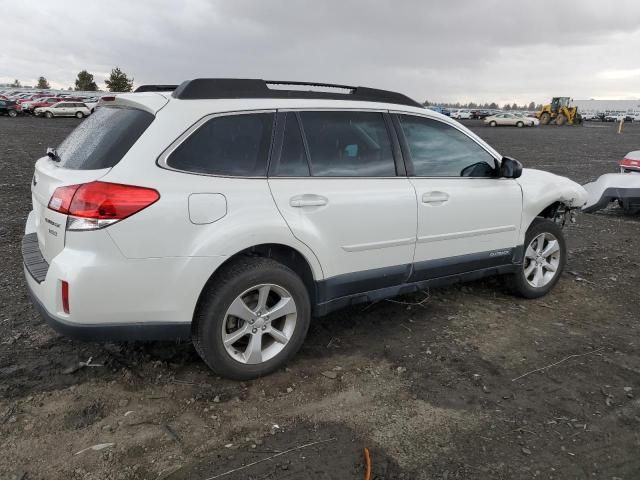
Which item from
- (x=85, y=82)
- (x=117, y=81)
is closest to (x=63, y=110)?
(x=117, y=81)

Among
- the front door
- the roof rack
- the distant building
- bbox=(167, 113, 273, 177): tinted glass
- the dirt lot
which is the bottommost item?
the dirt lot

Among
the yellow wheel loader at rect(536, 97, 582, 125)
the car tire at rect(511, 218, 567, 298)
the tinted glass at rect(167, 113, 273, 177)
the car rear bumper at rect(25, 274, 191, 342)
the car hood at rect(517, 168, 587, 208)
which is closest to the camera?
the car rear bumper at rect(25, 274, 191, 342)

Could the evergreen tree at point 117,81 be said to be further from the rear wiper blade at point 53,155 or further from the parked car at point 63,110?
the rear wiper blade at point 53,155

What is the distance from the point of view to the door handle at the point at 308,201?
329cm

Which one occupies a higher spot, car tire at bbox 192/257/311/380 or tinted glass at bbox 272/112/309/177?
tinted glass at bbox 272/112/309/177

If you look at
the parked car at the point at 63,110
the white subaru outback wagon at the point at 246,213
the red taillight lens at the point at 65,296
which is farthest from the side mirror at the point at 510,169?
the parked car at the point at 63,110

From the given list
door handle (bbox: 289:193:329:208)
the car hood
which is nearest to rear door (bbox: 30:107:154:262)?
door handle (bbox: 289:193:329:208)

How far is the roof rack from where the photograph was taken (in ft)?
10.6

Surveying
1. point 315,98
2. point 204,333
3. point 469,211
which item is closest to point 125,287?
point 204,333

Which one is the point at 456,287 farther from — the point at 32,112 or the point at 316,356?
the point at 32,112

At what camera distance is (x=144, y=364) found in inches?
139

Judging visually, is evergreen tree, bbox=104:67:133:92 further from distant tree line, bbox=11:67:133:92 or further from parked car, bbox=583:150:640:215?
A: parked car, bbox=583:150:640:215

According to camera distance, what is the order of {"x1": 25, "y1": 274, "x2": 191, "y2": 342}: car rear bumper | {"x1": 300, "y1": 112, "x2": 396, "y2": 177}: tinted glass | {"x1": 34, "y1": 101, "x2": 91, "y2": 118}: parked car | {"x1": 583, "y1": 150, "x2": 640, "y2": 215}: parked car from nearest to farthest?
{"x1": 25, "y1": 274, "x2": 191, "y2": 342}: car rear bumper < {"x1": 300, "y1": 112, "x2": 396, "y2": 177}: tinted glass < {"x1": 583, "y1": 150, "x2": 640, "y2": 215}: parked car < {"x1": 34, "y1": 101, "x2": 91, "y2": 118}: parked car

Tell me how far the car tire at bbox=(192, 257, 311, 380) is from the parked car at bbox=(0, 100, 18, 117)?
44.6 metres
